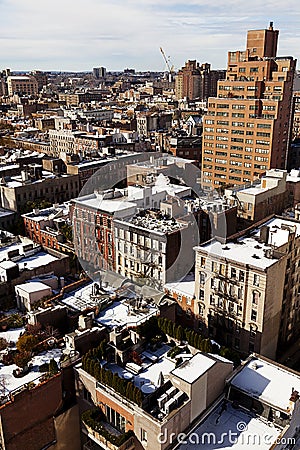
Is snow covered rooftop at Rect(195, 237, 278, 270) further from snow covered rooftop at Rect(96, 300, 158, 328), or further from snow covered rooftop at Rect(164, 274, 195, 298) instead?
snow covered rooftop at Rect(96, 300, 158, 328)

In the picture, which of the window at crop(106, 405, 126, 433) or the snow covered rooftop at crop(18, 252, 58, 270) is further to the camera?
the snow covered rooftop at crop(18, 252, 58, 270)

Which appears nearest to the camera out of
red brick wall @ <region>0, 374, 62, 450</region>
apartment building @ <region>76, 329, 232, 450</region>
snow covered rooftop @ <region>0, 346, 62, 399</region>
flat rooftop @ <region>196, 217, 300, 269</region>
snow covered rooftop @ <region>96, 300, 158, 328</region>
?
apartment building @ <region>76, 329, 232, 450</region>

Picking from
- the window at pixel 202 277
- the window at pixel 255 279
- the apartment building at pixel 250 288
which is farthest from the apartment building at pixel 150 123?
the window at pixel 255 279

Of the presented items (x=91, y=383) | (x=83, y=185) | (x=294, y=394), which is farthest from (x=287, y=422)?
(x=83, y=185)

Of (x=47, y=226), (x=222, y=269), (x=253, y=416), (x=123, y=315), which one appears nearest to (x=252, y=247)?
(x=222, y=269)

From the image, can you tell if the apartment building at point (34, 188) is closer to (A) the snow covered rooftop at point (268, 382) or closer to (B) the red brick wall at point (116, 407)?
(B) the red brick wall at point (116, 407)

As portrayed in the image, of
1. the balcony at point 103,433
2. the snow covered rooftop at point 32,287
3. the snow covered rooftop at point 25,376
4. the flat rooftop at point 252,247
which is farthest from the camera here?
the flat rooftop at point 252,247

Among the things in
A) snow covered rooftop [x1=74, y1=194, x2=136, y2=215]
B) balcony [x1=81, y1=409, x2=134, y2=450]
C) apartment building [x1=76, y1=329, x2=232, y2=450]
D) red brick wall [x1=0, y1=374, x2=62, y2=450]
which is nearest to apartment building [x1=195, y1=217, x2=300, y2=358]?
apartment building [x1=76, y1=329, x2=232, y2=450]
